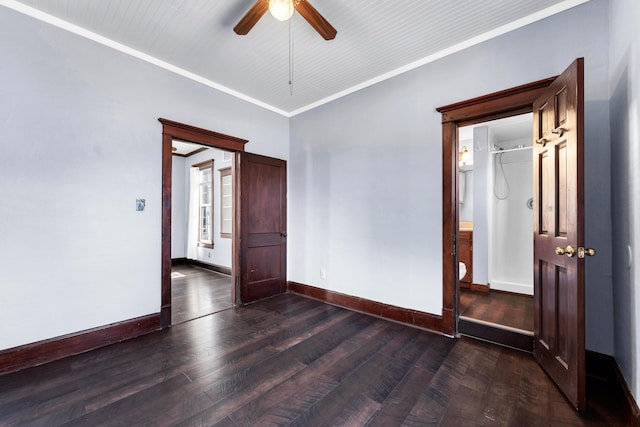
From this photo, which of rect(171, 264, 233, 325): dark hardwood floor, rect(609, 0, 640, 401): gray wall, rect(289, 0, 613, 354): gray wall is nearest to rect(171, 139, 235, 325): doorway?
rect(171, 264, 233, 325): dark hardwood floor

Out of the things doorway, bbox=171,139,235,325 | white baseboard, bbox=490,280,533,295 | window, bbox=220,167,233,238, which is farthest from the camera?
window, bbox=220,167,233,238

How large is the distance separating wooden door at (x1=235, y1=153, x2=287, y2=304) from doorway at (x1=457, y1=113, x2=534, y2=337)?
8.98 ft

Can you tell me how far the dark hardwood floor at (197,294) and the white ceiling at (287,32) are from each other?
2.95 metres

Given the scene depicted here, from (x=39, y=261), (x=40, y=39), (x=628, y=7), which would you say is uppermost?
(x=40, y=39)

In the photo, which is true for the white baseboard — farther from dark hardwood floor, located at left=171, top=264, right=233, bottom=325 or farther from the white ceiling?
dark hardwood floor, located at left=171, top=264, right=233, bottom=325

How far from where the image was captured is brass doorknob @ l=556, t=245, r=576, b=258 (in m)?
1.71

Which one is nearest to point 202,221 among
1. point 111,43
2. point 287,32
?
point 111,43

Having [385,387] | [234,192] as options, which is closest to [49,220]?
[234,192]

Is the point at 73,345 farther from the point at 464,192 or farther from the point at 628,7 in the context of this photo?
the point at 464,192

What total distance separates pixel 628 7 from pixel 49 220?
14.8 feet

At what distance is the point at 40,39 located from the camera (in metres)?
2.34

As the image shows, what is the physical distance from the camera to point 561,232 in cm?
189

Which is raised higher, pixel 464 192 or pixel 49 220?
pixel 464 192

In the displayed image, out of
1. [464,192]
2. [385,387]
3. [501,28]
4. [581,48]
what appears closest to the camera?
[385,387]
